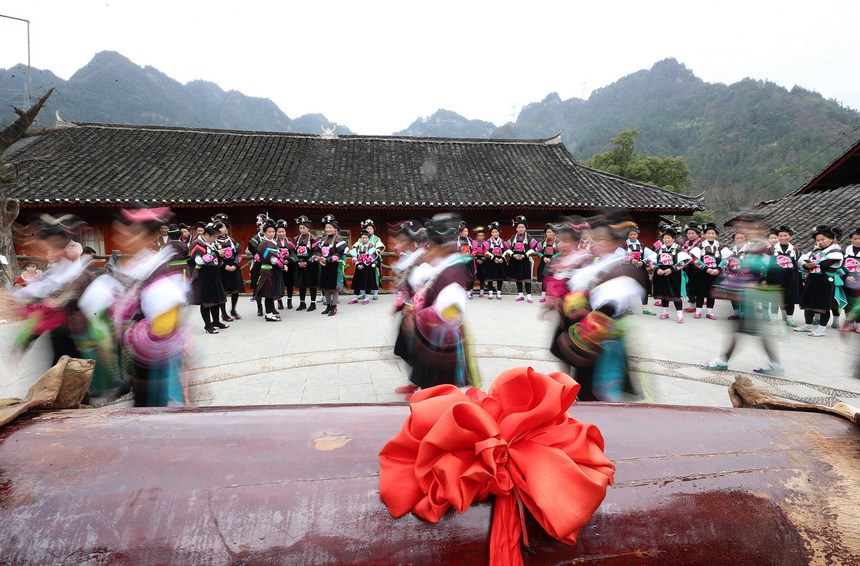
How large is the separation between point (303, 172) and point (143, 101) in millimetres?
59777

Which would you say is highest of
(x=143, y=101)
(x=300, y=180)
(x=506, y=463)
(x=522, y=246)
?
(x=143, y=101)

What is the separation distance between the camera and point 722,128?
53781mm

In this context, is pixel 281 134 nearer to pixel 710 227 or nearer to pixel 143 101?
Result: pixel 710 227

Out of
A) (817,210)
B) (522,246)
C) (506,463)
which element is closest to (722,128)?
(817,210)

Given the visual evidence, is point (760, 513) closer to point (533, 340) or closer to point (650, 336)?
point (533, 340)

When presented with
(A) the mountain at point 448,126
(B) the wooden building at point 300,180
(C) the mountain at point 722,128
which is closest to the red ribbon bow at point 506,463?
(B) the wooden building at point 300,180

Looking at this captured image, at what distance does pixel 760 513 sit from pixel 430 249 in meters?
2.80

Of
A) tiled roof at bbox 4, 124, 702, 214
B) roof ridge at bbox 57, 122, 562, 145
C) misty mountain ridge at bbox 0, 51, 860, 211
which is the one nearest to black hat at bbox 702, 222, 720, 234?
tiled roof at bbox 4, 124, 702, 214

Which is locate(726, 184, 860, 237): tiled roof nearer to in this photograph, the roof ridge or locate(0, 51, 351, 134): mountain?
the roof ridge

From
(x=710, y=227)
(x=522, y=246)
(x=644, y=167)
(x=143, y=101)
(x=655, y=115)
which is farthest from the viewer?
(x=655, y=115)

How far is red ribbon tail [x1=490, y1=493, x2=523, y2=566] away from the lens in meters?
0.90

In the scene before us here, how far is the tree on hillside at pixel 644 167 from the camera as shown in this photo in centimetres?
2884

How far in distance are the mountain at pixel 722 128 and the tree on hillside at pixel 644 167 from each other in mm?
8700

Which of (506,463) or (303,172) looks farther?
(303,172)
